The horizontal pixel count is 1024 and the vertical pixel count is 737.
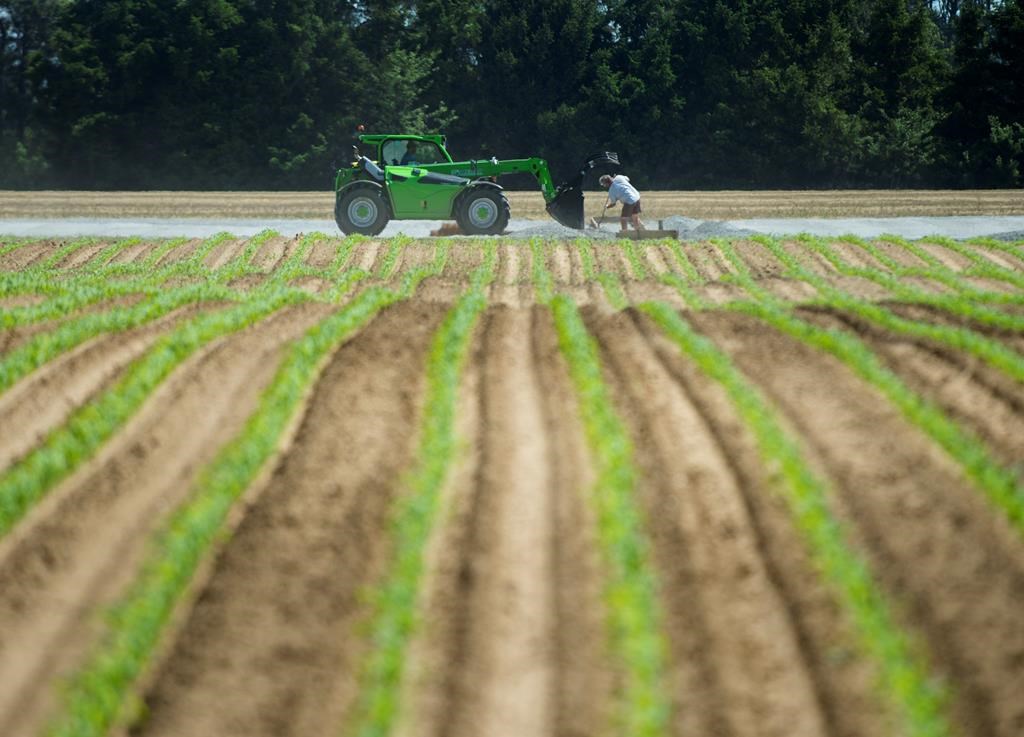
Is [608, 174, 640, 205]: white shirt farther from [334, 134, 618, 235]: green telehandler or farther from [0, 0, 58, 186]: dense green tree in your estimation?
[0, 0, 58, 186]: dense green tree

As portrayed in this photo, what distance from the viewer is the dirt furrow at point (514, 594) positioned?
229 inches

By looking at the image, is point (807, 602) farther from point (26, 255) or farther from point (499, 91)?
point (499, 91)

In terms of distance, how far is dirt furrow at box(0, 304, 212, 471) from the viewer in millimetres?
9289

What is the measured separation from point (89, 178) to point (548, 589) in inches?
1813

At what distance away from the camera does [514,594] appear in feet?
22.1

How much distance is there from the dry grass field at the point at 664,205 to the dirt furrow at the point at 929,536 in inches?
860

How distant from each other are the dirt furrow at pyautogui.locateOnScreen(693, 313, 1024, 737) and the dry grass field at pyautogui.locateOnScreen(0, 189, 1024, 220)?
2185 cm

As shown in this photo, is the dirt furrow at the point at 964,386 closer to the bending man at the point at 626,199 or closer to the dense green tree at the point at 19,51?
the bending man at the point at 626,199

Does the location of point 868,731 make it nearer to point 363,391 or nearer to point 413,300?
point 363,391

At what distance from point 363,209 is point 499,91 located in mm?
26312

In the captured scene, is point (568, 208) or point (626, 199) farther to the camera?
point (568, 208)

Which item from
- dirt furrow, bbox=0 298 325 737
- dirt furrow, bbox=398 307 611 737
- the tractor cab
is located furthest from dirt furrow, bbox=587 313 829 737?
the tractor cab

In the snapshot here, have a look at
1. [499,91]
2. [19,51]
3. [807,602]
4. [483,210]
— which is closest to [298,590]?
[807,602]

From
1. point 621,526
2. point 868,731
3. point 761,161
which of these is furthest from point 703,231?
point 761,161
